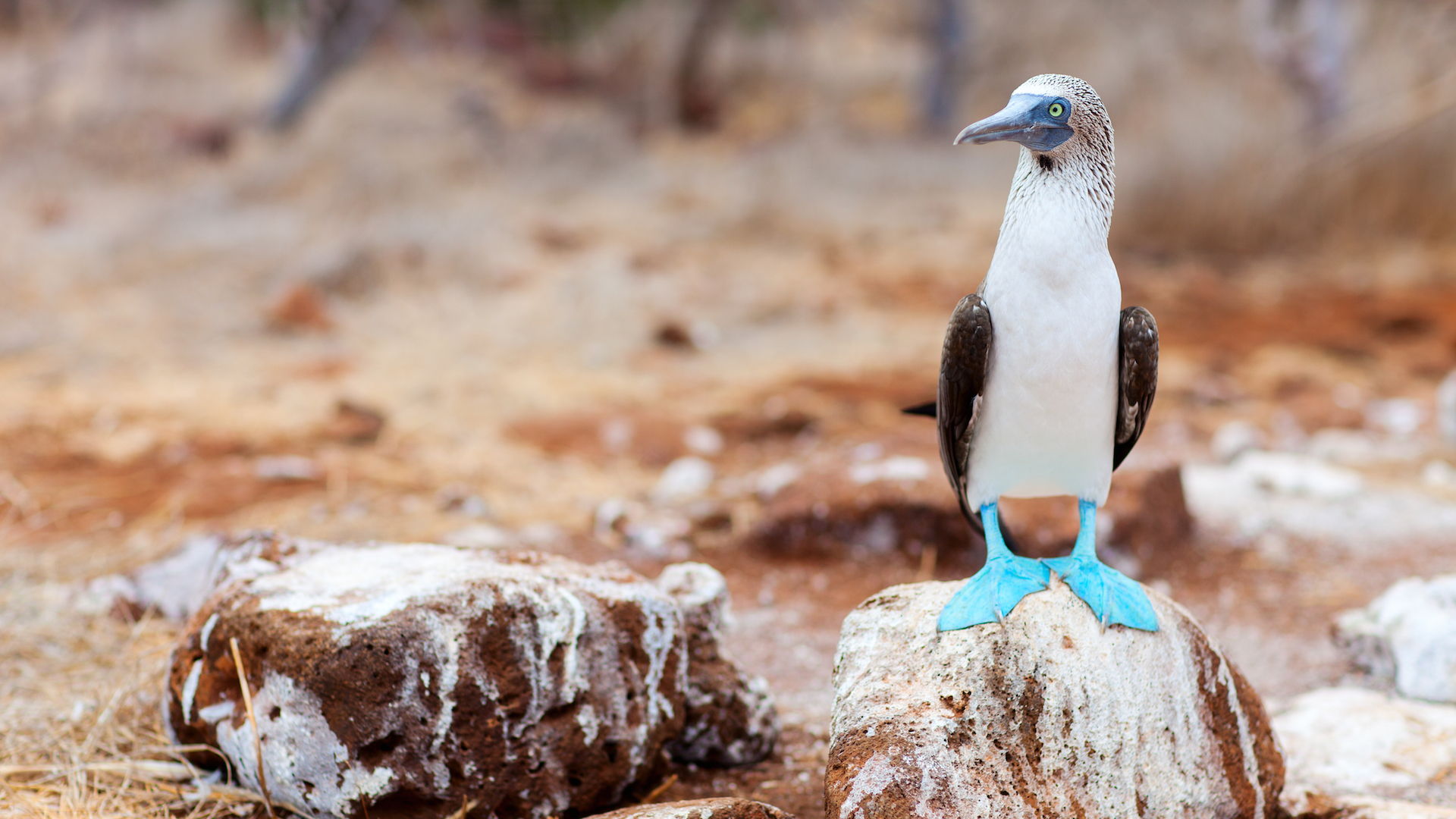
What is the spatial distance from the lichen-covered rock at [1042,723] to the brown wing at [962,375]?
359mm

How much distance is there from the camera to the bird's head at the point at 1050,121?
197cm

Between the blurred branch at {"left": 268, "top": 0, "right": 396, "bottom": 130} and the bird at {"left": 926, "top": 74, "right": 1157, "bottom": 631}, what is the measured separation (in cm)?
932

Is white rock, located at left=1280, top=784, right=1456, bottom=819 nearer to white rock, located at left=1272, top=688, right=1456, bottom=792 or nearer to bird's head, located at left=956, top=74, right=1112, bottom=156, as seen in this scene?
white rock, located at left=1272, top=688, right=1456, bottom=792

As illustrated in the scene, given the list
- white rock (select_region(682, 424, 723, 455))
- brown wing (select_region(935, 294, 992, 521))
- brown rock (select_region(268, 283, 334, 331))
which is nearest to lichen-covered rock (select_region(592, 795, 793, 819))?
brown wing (select_region(935, 294, 992, 521))

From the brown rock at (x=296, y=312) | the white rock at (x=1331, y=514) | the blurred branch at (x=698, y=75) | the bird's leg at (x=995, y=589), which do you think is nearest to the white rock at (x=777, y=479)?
the white rock at (x=1331, y=514)

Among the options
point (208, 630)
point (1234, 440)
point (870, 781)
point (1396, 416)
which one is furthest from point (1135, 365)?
point (1396, 416)

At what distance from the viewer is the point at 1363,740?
97.5 inches

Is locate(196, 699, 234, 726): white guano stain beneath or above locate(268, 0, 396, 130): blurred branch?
beneath

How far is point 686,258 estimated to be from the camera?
835 cm

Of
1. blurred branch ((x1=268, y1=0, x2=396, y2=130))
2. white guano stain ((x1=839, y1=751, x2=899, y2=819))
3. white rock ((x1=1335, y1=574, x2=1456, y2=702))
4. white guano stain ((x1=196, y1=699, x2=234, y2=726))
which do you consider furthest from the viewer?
blurred branch ((x1=268, y1=0, x2=396, y2=130))

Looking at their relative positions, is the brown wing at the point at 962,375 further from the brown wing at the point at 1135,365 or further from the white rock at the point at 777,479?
the white rock at the point at 777,479

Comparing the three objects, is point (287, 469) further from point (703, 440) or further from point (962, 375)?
point (962, 375)

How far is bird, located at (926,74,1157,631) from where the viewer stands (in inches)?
78.6

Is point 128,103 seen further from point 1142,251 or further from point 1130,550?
point 1130,550
